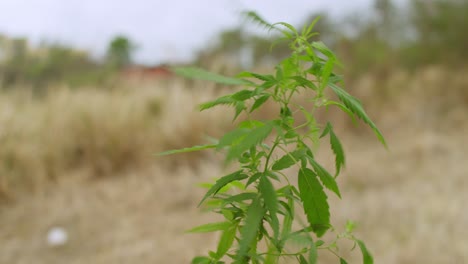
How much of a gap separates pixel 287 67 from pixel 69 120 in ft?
11.0

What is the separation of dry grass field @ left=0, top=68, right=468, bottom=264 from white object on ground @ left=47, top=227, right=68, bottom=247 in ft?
0.08

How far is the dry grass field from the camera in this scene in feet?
6.41

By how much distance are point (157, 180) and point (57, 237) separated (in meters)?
0.71

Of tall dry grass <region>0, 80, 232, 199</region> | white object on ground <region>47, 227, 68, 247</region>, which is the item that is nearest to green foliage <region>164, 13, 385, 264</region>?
white object on ground <region>47, 227, 68, 247</region>

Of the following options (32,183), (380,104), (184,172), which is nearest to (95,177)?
(32,183)

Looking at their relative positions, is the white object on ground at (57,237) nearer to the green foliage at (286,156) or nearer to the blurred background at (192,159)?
the blurred background at (192,159)

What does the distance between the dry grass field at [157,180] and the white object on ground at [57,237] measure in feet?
0.08

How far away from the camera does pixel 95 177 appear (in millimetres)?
3062

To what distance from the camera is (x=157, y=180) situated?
2787 millimetres

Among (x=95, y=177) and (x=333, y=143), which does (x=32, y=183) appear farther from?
(x=333, y=143)

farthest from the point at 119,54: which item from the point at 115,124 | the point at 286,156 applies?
the point at 286,156

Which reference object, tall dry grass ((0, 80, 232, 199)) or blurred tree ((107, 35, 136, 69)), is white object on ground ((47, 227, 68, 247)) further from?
blurred tree ((107, 35, 136, 69))

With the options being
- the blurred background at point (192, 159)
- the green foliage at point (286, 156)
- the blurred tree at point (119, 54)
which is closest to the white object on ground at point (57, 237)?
the blurred background at point (192, 159)

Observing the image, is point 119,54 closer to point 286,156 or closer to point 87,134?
point 87,134
